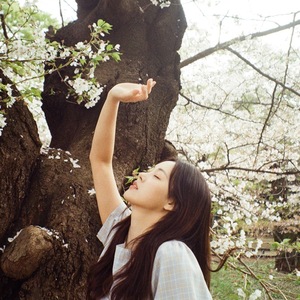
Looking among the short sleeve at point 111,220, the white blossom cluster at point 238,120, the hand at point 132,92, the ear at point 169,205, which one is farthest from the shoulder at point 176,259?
the white blossom cluster at point 238,120

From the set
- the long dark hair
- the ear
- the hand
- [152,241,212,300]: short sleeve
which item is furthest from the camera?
the hand

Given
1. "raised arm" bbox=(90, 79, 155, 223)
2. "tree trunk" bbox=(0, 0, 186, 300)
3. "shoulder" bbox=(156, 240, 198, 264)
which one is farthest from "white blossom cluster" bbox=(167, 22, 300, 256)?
"shoulder" bbox=(156, 240, 198, 264)

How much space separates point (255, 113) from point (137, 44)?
810 cm

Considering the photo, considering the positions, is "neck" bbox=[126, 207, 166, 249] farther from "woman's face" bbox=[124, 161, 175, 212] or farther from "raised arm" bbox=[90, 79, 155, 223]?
"raised arm" bbox=[90, 79, 155, 223]

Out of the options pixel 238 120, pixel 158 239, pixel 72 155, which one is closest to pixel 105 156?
pixel 158 239

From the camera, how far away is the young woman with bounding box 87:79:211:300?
1454mm

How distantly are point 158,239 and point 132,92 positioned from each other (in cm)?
60

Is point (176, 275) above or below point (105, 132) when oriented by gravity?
below

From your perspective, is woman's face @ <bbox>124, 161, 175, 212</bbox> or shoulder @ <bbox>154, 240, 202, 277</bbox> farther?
woman's face @ <bbox>124, 161, 175, 212</bbox>

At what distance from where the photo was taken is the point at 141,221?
173 cm

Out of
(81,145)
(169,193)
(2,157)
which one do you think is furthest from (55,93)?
(169,193)

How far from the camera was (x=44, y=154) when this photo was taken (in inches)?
113

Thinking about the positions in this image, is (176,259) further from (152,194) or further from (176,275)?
(152,194)

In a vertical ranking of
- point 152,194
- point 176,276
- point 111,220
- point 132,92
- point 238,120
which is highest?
point 238,120
